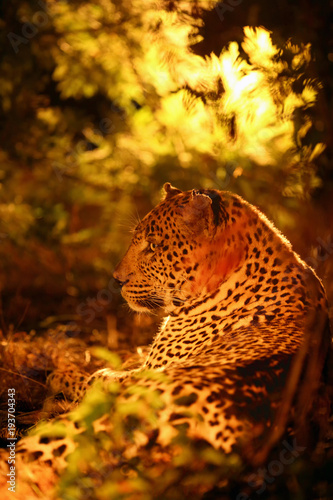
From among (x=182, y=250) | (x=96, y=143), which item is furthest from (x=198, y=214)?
(x=96, y=143)

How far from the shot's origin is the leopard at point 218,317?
3070 mm

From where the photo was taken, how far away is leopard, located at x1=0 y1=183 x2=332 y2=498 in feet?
10.1

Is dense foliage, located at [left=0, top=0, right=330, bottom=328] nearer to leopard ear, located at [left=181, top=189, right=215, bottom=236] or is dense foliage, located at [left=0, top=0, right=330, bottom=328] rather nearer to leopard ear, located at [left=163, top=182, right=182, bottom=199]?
leopard ear, located at [left=163, top=182, right=182, bottom=199]

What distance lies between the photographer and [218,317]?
433 cm

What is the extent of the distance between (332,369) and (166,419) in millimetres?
1172

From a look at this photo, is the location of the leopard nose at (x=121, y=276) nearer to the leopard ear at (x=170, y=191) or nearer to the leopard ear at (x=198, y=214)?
the leopard ear at (x=170, y=191)

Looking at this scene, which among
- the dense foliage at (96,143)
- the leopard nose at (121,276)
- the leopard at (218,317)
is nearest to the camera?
the leopard at (218,317)

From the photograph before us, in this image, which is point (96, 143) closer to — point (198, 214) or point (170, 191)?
point (170, 191)

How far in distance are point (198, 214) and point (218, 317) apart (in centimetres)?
68

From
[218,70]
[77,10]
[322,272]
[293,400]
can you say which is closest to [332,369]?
[293,400]

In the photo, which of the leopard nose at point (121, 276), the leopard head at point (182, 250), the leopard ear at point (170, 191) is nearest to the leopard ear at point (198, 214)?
the leopard head at point (182, 250)

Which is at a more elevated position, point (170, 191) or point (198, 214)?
point (170, 191)

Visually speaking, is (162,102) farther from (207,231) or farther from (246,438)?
(246,438)

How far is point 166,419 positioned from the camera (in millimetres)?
3020
